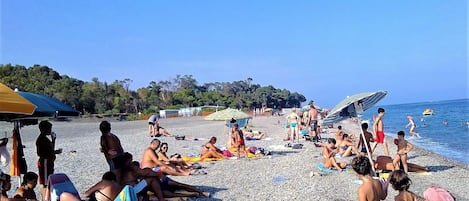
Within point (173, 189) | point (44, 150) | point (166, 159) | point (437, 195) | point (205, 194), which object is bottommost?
point (205, 194)

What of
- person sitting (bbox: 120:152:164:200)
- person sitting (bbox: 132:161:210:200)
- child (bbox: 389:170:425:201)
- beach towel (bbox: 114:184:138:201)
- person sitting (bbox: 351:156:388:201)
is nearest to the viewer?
child (bbox: 389:170:425:201)

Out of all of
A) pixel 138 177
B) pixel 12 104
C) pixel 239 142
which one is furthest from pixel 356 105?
pixel 12 104

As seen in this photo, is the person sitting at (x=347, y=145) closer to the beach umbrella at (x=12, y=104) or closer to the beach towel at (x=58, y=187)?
the beach towel at (x=58, y=187)

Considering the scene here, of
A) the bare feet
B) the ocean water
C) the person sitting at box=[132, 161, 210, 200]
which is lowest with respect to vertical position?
the ocean water

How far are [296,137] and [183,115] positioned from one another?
37.1 metres

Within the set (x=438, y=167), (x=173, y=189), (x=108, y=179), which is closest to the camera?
(x=108, y=179)

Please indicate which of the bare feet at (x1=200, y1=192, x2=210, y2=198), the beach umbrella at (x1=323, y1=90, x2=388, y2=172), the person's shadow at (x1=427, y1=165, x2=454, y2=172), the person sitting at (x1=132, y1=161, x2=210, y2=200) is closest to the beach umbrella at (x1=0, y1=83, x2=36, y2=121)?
the person sitting at (x1=132, y1=161, x2=210, y2=200)

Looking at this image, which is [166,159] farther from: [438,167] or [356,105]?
[438,167]

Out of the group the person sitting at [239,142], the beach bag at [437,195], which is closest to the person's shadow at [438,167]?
the person sitting at [239,142]

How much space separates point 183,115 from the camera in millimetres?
54375

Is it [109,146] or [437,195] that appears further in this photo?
[109,146]

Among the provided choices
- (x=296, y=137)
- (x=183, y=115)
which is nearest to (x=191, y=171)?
(x=296, y=137)

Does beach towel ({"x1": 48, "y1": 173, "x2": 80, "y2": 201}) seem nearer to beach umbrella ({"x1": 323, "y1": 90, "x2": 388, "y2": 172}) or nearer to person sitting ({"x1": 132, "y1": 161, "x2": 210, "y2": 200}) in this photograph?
person sitting ({"x1": 132, "y1": 161, "x2": 210, "y2": 200})

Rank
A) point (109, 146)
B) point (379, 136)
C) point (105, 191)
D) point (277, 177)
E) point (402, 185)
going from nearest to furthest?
1. point (402, 185)
2. point (105, 191)
3. point (109, 146)
4. point (277, 177)
5. point (379, 136)
